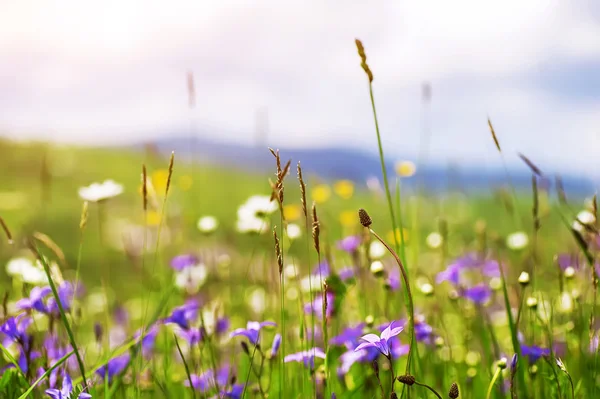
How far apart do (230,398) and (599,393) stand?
1096 millimetres

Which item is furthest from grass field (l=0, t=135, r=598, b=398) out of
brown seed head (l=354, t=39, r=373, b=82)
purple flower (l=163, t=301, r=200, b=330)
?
brown seed head (l=354, t=39, r=373, b=82)

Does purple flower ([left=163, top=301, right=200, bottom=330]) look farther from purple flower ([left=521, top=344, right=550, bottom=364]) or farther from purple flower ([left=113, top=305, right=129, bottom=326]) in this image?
purple flower ([left=113, top=305, right=129, bottom=326])

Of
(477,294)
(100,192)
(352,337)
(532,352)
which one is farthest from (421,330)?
(100,192)

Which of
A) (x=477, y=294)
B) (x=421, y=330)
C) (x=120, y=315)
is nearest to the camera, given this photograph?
(x=421, y=330)

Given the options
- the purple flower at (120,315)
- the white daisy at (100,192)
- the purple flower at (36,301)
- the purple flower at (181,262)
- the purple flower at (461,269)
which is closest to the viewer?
the purple flower at (36,301)

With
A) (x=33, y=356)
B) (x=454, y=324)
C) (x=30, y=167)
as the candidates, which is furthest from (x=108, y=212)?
(x=33, y=356)

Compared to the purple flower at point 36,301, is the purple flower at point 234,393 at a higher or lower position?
lower

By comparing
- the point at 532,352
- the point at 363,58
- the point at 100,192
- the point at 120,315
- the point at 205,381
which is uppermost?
the point at 363,58

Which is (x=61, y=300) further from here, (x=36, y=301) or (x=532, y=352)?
(x=532, y=352)

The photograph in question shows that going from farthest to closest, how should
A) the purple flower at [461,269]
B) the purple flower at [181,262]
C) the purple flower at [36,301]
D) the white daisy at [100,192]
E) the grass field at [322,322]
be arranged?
the purple flower at [181,262]
the white daisy at [100,192]
the purple flower at [461,269]
the purple flower at [36,301]
the grass field at [322,322]

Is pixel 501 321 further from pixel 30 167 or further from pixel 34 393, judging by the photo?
pixel 30 167

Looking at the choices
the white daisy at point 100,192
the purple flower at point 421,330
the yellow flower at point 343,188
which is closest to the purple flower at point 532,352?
the purple flower at point 421,330

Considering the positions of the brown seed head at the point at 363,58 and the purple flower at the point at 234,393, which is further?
the purple flower at the point at 234,393

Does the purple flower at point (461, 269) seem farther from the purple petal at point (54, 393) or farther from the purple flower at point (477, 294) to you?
the purple petal at point (54, 393)
